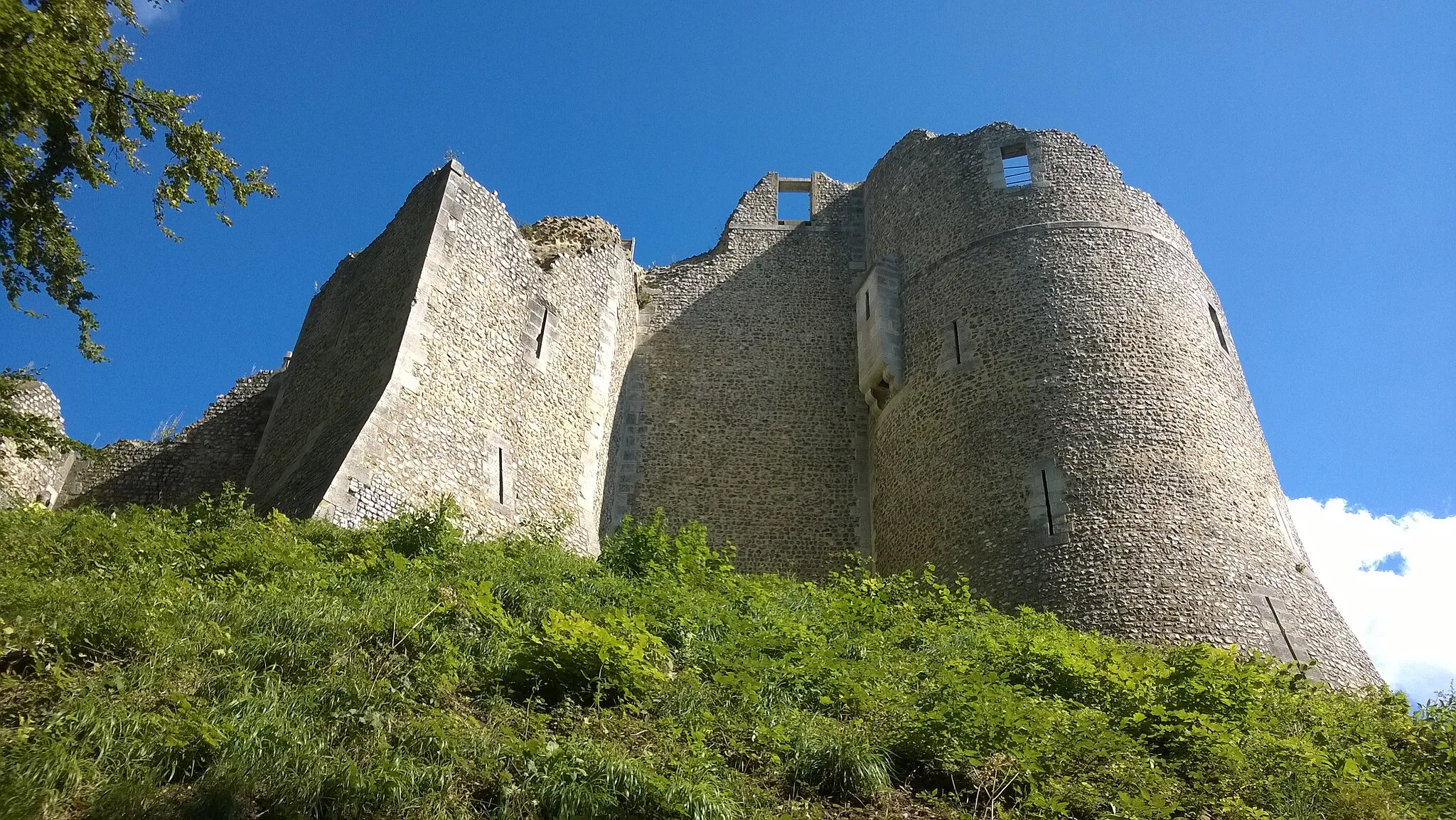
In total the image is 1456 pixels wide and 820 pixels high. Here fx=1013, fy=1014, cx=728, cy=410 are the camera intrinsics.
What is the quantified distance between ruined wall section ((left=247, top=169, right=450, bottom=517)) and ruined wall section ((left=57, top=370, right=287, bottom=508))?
23.1 inches

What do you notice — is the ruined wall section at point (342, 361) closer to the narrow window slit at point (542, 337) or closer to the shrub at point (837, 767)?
the narrow window slit at point (542, 337)

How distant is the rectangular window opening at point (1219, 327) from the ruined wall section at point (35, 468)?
1614 centimetres

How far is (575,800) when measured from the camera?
16.1 ft

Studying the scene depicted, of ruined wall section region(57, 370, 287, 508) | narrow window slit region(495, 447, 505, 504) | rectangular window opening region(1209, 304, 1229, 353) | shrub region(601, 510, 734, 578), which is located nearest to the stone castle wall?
narrow window slit region(495, 447, 505, 504)

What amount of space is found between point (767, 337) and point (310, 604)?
12582 millimetres

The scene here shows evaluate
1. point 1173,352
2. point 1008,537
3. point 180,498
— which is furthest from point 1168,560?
point 180,498

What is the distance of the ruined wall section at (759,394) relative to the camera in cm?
1628

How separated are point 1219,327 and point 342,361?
42.6ft

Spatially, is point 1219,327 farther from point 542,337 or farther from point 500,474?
point 500,474

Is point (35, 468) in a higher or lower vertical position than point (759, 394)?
lower

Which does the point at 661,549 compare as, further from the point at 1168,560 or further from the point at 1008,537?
the point at 1168,560

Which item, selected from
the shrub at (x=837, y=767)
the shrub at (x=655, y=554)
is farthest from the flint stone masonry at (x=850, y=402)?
the shrub at (x=837, y=767)

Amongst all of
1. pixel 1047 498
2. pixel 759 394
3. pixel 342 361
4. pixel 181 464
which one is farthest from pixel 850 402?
pixel 181 464

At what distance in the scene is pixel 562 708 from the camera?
6.09 m
